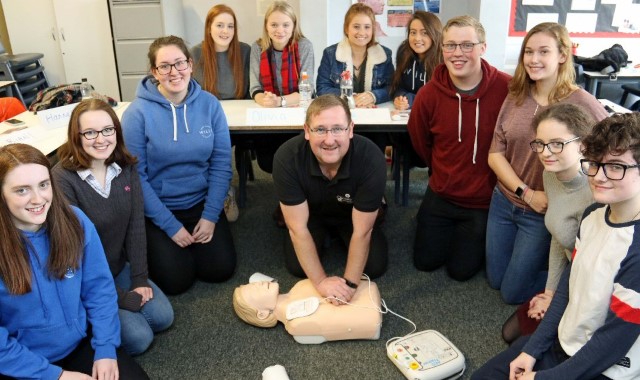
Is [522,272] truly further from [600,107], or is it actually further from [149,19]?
[149,19]

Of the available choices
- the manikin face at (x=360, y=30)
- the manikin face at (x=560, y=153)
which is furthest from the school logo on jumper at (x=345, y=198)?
the manikin face at (x=360, y=30)

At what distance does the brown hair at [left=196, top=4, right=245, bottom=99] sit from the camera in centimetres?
317

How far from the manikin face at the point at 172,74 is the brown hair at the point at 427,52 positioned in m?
1.28

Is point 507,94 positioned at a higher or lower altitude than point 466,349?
higher

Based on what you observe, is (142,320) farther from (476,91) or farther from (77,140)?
(476,91)

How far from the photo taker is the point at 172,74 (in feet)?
7.61

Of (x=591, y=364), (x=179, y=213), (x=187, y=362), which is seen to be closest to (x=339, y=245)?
(x=179, y=213)

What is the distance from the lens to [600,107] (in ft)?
6.79

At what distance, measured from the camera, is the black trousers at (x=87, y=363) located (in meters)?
1.72

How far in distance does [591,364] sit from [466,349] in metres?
0.68

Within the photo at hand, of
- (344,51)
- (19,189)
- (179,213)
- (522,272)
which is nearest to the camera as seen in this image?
(19,189)

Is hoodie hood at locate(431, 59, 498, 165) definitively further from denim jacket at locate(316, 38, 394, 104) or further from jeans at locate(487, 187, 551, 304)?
denim jacket at locate(316, 38, 394, 104)

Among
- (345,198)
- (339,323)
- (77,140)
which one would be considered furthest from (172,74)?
(339,323)

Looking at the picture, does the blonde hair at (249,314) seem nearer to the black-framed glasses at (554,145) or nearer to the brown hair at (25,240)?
the brown hair at (25,240)
